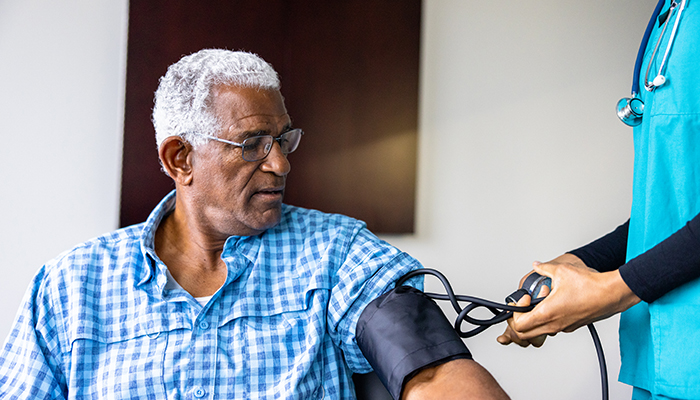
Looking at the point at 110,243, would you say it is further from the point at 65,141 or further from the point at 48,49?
the point at 48,49

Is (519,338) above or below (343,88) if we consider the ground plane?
below

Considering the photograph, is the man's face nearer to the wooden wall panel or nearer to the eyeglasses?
the eyeglasses

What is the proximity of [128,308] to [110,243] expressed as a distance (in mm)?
208

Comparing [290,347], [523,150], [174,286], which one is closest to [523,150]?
[523,150]

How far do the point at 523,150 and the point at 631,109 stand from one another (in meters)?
0.90

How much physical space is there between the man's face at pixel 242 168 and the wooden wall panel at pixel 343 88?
485 millimetres

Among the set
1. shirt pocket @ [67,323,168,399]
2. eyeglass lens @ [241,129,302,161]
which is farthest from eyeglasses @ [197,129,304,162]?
shirt pocket @ [67,323,168,399]

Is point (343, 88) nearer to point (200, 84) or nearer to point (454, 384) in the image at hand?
point (200, 84)

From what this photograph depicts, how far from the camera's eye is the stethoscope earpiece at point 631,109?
39.0 inches

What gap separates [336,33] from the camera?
1.74m

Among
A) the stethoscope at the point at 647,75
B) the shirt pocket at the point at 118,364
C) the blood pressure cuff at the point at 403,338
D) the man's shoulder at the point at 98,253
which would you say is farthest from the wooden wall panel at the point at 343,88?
the stethoscope at the point at 647,75

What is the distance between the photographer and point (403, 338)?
3.11 feet

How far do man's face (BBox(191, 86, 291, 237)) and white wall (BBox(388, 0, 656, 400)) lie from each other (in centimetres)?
75

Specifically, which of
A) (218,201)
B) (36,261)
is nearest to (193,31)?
(218,201)
